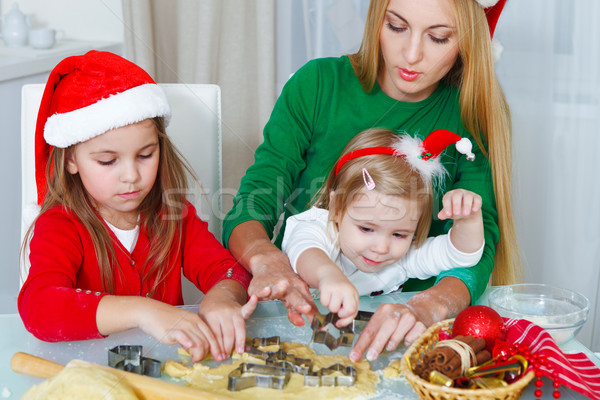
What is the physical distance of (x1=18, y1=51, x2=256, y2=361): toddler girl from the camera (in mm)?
1039

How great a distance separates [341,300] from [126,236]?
1.72 ft

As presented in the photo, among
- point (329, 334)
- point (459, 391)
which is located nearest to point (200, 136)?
point (329, 334)

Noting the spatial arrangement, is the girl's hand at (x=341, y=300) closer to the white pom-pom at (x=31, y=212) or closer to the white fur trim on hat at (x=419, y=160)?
the white fur trim on hat at (x=419, y=160)

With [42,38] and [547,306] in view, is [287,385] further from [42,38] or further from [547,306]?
[42,38]

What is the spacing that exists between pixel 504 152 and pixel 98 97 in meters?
0.85

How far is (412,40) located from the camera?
1.29 m

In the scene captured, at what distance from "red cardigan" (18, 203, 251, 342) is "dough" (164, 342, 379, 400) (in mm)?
201

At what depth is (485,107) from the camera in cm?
139

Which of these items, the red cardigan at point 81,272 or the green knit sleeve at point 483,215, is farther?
the green knit sleeve at point 483,215

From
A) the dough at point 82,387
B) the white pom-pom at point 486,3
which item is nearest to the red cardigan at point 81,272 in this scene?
the dough at point 82,387

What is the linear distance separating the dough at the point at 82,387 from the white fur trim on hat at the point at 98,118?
544mm

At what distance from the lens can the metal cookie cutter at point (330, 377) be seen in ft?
2.81

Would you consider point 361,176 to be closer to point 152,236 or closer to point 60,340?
point 152,236

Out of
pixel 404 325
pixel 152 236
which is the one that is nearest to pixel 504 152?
pixel 404 325
